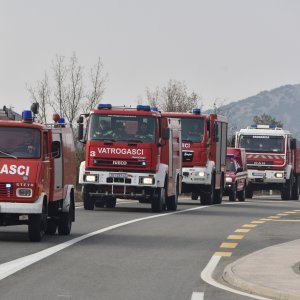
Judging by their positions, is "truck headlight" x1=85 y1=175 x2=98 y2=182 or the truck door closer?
the truck door

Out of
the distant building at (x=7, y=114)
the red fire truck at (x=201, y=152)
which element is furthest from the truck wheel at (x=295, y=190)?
the distant building at (x=7, y=114)

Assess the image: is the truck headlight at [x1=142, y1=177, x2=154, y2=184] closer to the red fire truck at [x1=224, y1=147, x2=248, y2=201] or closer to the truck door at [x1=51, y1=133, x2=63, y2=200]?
the truck door at [x1=51, y1=133, x2=63, y2=200]

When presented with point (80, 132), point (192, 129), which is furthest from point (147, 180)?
point (192, 129)

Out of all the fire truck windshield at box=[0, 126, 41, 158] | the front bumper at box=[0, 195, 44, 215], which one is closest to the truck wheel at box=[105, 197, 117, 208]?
the fire truck windshield at box=[0, 126, 41, 158]

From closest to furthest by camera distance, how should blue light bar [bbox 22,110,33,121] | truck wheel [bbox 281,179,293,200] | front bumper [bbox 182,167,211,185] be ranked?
blue light bar [bbox 22,110,33,121], front bumper [bbox 182,167,211,185], truck wheel [bbox 281,179,293,200]

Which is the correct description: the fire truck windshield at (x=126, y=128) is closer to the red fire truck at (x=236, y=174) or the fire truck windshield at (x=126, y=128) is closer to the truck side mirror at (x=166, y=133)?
the truck side mirror at (x=166, y=133)

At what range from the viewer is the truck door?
22125 mm

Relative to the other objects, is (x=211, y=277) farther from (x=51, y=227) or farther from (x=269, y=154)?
(x=269, y=154)

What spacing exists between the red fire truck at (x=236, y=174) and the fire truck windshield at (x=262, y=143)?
7.17 ft

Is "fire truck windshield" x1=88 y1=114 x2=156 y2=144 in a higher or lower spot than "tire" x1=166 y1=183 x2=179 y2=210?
higher

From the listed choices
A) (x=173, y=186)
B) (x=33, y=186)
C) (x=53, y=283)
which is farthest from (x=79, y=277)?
(x=173, y=186)

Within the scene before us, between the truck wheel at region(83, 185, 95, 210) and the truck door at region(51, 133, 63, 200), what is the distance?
11.3 meters

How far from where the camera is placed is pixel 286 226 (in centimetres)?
2927

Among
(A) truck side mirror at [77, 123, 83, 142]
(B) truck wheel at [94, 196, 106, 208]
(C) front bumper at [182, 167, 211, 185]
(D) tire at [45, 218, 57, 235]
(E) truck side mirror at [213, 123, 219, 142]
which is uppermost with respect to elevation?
(E) truck side mirror at [213, 123, 219, 142]
